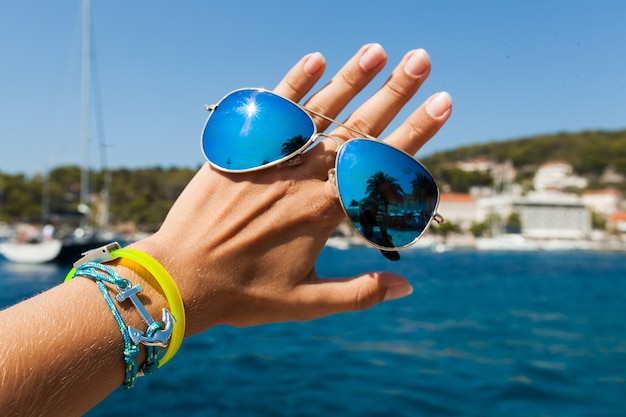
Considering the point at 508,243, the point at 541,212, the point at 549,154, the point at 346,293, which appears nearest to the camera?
the point at 346,293

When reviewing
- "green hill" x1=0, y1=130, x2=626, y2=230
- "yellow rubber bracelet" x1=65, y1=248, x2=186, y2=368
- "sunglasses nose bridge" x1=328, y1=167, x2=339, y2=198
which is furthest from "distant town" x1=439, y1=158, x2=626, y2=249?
"yellow rubber bracelet" x1=65, y1=248, x2=186, y2=368

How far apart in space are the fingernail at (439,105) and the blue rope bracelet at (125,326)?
35.4 inches

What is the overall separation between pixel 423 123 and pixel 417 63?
166mm

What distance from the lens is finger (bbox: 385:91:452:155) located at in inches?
57.0

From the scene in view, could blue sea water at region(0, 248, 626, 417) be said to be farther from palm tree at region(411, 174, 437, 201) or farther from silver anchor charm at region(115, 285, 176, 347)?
silver anchor charm at region(115, 285, 176, 347)

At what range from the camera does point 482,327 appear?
9023 millimetres

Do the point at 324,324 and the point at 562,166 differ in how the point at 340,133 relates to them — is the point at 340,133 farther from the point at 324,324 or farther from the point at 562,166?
the point at 562,166

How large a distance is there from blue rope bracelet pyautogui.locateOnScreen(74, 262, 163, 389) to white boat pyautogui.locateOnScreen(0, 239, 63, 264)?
24150 millimetres

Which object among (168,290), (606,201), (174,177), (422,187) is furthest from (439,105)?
(606,201)

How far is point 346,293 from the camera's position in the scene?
1412mm

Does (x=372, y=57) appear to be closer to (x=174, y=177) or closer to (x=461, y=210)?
(x=174, y=177)

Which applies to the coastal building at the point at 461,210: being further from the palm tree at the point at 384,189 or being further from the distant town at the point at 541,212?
the palm tree at the point at 384,189

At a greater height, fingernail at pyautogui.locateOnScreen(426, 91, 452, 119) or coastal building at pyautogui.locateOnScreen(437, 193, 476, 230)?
coastal building at pyautogui.locateOnScreen(437, 193, 476, 230)

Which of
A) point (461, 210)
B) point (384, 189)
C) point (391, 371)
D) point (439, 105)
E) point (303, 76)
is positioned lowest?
point (391, 371)
